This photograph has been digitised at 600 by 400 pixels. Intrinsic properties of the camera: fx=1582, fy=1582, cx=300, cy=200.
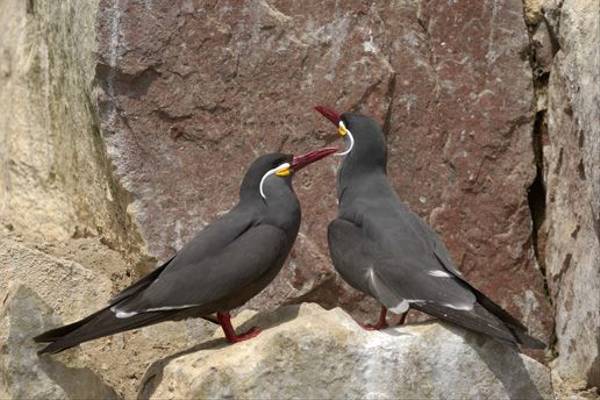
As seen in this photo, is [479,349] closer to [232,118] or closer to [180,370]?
[180,370]

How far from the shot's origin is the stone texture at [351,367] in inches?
273

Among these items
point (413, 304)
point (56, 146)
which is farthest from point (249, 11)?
point (413, 304)

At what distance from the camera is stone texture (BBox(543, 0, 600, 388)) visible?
7.91 metres

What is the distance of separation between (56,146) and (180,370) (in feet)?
9.55

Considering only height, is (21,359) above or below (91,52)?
below

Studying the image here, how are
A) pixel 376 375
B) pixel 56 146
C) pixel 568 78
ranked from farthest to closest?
pixel 56 146 < pixel 568 78 < pixel 376 375

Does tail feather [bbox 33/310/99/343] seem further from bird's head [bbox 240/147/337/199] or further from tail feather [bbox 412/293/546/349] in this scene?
tail feather [bbox 412/293/546/349]

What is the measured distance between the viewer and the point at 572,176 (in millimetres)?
8422

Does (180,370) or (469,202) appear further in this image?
(469,202)

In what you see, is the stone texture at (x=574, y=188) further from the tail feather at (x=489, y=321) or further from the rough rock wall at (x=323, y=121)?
the tail feather at (x=489, y=321)

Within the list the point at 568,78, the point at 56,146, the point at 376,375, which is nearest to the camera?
the point at 376,375

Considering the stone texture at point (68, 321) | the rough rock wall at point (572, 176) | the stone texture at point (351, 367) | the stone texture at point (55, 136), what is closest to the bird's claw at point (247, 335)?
the stone texture at point (351, 367)

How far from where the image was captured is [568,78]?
8383 millimetres

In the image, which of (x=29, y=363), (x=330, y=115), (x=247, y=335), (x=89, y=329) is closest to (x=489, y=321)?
(x=247, y=335)
